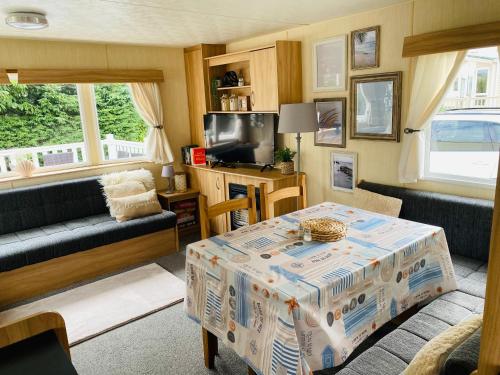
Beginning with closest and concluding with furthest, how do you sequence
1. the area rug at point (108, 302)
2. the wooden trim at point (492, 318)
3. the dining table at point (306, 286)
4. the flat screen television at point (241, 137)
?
the wooden trim at point (492, 318) < the dining table at point (306, 286) < the area rug at point (108, 302) < the flat screen television at point (241, 137)

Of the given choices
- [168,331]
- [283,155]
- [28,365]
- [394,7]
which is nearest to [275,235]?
[168,331]

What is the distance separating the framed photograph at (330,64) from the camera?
3486 mm

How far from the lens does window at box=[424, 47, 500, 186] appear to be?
2730 mm

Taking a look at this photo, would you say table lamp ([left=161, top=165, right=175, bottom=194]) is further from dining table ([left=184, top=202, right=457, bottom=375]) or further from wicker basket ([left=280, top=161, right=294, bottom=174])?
dining table ([left=184, top=202, right=457, bottom=375])

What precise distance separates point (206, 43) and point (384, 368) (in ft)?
13.4

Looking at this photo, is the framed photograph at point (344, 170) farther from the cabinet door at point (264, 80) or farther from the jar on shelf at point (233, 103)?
Answer: the jar on shelf at point (233, 103)

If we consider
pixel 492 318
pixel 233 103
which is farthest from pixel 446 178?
pixel 492 318

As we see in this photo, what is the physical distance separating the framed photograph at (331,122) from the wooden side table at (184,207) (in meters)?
1.84

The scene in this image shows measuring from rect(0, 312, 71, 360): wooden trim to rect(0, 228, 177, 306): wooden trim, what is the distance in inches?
105

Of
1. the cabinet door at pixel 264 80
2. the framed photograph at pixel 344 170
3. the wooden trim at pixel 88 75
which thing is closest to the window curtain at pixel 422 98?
the framed photograph at pixel 344 170

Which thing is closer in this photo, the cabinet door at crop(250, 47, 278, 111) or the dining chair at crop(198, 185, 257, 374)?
the dining chair at crop(198, 185, 257, 374)

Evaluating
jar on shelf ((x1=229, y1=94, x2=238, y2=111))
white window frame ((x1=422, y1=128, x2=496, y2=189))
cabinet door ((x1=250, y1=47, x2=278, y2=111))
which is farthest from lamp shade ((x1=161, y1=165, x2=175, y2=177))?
white window frame ((x1=422, y1=128, x2=496, y2=189))

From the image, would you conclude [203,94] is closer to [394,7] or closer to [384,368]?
[394,7]

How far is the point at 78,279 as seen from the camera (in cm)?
363
